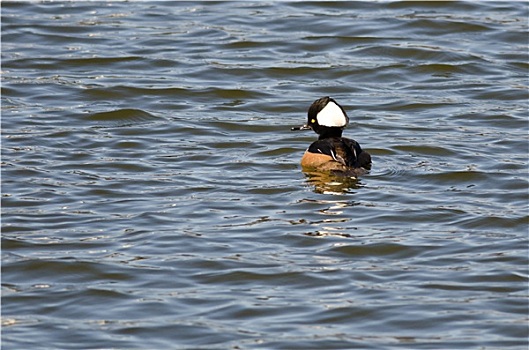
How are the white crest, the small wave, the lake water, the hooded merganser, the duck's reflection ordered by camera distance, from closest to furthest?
the lake water, the duck's reflection, the hooded merganser, the white crest, the small wave

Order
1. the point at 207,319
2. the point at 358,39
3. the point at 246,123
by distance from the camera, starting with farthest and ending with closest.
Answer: the point at 358,39
the point at 246,123
the point at 207,319

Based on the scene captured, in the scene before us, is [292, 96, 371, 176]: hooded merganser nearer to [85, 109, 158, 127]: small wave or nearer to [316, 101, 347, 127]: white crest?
[316, 101, 347, 127]: white crest

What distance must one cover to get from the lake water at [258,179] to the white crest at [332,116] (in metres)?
0.52

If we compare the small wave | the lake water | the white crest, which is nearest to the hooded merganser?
the white crest

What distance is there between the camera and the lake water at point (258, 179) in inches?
325

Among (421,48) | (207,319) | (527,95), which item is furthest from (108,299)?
(421,48)

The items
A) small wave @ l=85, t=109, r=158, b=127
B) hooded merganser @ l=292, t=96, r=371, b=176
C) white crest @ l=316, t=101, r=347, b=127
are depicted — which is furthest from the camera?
small wave @ l=85, t=109, r=158, b=127

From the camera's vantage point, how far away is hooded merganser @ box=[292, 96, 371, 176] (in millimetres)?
12055

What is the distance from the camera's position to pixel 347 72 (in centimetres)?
1644

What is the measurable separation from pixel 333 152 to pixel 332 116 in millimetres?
645

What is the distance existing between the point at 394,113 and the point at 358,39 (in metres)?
3.65

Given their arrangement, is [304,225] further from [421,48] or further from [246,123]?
[421,48]

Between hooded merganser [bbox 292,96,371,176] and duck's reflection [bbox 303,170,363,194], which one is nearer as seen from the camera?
duck's reflection [bbox 303,170,363,194]

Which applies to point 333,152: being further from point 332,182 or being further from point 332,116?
point 332,116
